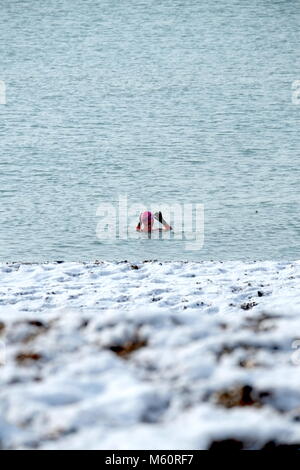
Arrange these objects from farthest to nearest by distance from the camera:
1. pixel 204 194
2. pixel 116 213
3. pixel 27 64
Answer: pixel 27 64 → pixel 204 194 → pixel 116 213

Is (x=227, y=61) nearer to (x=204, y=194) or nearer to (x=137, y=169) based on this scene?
(x=137, y=169)

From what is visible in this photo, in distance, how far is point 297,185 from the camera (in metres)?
41.5

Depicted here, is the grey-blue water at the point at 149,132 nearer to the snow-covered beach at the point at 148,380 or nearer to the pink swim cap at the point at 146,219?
the pink swim cap at the point at 146,219

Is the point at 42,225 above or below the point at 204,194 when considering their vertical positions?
below

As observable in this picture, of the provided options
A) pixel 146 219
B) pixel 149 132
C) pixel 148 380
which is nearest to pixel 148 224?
pixel 146 219

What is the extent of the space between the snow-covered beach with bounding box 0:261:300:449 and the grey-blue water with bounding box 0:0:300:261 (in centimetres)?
1841

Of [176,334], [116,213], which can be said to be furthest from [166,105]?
[176,334]

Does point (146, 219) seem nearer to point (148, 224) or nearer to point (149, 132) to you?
point (148, 224)

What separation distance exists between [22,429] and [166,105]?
88917 millimetres

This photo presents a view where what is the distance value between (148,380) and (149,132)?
68145 millimetres

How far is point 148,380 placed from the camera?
4.99 m

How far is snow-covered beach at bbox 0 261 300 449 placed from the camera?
4.52 meters

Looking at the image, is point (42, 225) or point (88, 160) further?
point (88, 160)
